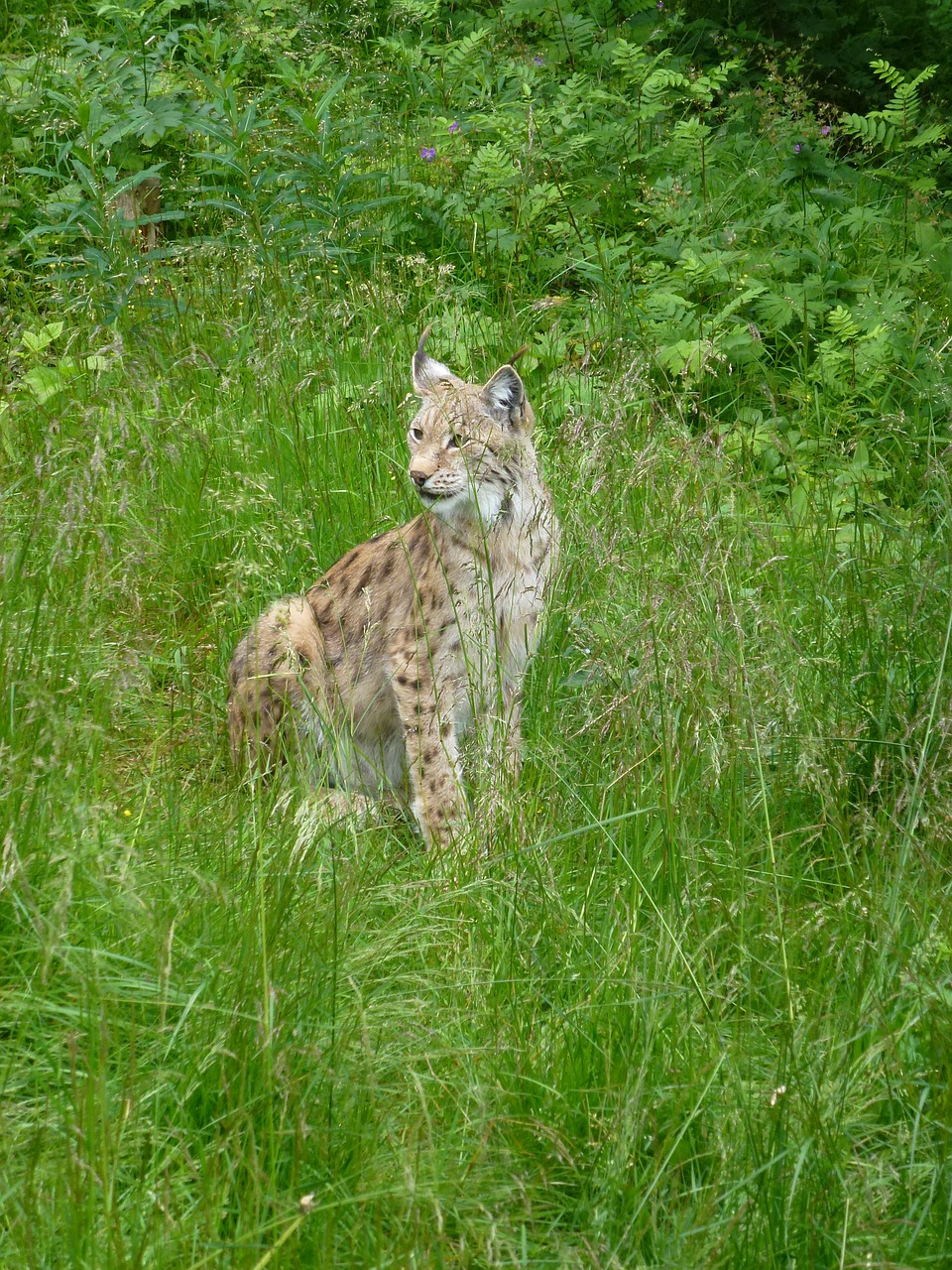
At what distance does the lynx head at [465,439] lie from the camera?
427cm

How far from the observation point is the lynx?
4.27 m

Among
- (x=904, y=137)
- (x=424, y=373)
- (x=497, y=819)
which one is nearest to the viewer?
(x=497, y=819)

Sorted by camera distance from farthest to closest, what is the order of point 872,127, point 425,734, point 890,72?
point 890,72, point 872,127, point 425,734

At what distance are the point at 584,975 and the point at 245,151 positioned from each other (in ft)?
16.1

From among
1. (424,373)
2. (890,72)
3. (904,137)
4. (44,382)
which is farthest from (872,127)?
(44,382)

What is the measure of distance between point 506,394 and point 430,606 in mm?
711

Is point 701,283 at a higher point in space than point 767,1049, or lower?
higher

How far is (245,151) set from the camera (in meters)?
6.45

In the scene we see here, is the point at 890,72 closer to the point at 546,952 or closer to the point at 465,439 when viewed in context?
the point at 465,439

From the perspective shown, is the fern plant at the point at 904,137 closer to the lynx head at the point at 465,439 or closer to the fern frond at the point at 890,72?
the fern frond at the point at 890,72

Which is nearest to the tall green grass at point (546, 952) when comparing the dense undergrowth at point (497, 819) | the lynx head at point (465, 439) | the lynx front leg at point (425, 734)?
the dense undergrowth at point (497, 819)

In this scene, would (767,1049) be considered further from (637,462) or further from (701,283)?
(701,283)

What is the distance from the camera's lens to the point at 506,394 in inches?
176

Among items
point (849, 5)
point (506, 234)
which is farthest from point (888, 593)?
point (849, 5)
